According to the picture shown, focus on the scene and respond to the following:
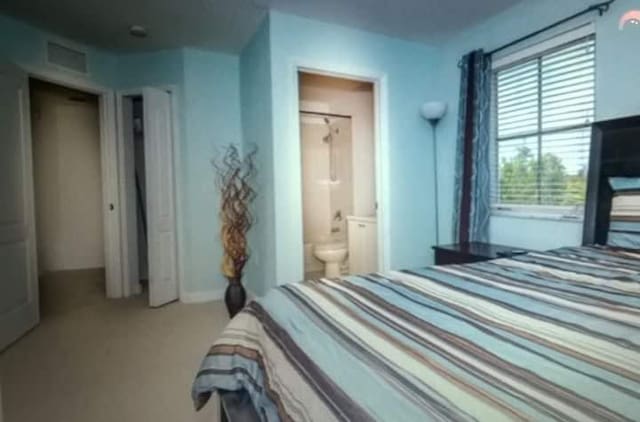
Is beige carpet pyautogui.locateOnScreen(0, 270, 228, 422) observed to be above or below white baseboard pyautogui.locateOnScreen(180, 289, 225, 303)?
below

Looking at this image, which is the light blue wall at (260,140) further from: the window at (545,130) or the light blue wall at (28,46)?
the window at (545,130)

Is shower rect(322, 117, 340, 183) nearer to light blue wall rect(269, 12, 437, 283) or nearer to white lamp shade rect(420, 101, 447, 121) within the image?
light blue wall rect(269, 12, 437, 283)

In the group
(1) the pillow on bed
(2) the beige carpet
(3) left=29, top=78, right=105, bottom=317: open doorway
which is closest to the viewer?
(2) the beige carpet

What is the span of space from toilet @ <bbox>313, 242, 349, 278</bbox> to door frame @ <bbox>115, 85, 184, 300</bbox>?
153 centimetres

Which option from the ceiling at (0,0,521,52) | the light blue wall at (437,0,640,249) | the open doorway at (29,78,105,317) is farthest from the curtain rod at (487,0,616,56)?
the open doorway at (29,78,105,317)

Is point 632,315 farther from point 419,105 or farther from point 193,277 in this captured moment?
point 193,277

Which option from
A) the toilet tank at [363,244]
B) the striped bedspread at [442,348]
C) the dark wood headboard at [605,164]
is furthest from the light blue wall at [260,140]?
the dark wood headboard at [605,164]

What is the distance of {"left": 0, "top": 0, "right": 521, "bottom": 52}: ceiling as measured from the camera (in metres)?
2.75

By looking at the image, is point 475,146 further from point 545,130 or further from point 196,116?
point 196,116

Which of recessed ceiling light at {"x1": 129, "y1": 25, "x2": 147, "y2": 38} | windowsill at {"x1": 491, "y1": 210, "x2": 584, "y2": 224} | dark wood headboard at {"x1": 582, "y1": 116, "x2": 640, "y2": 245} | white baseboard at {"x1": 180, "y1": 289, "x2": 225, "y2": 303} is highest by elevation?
recessed ceiling light at {"x1": 129, "y1": 25, "x2": 147, "y2": 38}

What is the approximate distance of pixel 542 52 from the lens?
2664 mm

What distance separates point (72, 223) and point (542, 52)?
6292 millimetres

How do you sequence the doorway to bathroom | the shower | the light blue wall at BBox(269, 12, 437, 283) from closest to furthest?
the light blue wall at BBox(269, 12, 437, 283), the doorway to bathroom, the shower

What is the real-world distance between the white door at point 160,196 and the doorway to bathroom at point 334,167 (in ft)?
5.22
